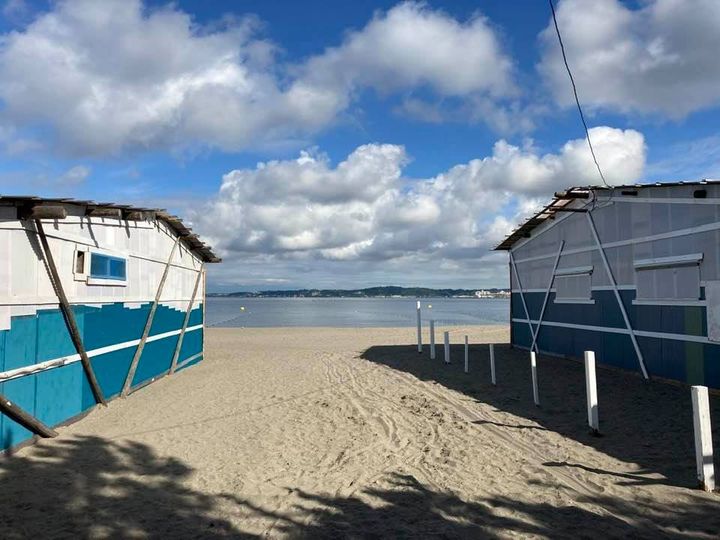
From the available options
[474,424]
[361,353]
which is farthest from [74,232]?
[361,353]

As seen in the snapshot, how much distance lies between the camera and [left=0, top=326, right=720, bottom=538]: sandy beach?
17.3 ft

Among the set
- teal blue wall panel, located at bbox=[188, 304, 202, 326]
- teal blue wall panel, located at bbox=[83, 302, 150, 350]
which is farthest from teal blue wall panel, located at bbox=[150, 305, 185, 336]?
teal blue wall panel, located at bbox=[188, 304, 202, 326]

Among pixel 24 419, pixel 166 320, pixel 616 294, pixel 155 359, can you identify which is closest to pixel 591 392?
pixel 616 294

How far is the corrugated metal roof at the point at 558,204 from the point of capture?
1207 cm

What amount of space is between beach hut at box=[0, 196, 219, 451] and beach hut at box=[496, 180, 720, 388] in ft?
36.1

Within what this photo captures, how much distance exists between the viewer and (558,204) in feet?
51.6

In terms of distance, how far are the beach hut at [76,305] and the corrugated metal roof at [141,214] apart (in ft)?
0.08

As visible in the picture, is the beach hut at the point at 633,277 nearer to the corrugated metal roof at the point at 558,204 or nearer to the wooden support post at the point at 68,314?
the corrugated metal roof at the point at 558,204

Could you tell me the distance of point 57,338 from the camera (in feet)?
28.2

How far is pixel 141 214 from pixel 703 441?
10.9 metres

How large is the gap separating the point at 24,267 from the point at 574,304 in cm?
1446

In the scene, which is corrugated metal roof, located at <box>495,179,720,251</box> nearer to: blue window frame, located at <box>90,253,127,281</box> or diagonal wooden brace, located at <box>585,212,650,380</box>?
diagonal wooden brace, located at <box>585,212,650,380</box>

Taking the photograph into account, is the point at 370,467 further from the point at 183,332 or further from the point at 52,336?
the point at 183,332

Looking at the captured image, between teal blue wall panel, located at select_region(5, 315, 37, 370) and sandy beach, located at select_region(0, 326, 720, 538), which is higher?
teal blue wall panel, located at select_region(5, 315, 37, 370)
